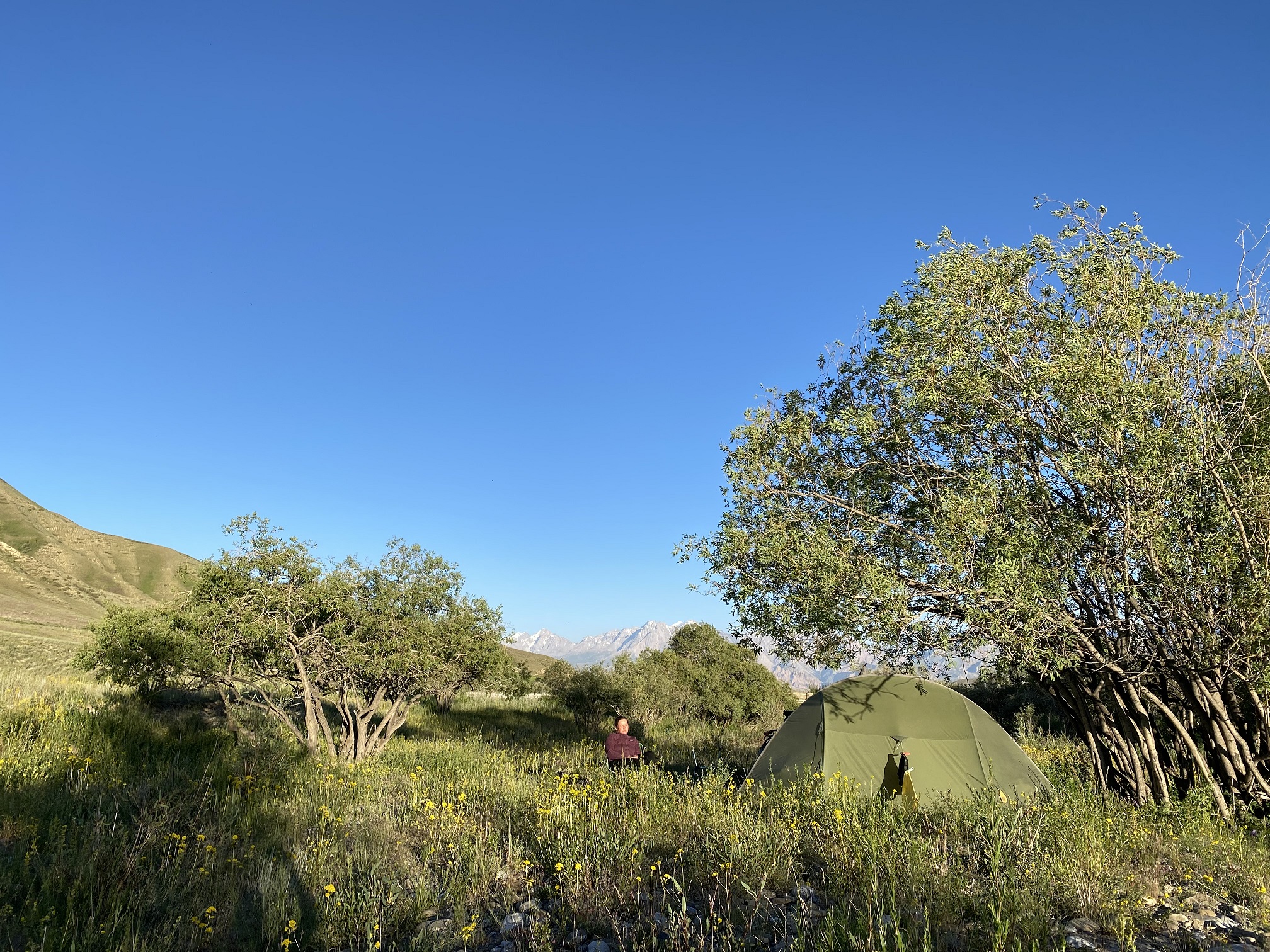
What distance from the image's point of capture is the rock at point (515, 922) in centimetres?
521

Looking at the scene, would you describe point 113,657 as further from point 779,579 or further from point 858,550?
point 858,550

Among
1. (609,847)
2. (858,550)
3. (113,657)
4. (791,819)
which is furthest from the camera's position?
(113,657)

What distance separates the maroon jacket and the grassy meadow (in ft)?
2.63

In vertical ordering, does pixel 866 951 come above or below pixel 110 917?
above

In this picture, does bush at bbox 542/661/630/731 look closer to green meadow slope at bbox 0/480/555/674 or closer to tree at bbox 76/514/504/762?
tree at bbox 76/514/504/762

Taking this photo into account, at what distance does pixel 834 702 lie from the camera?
11750mm

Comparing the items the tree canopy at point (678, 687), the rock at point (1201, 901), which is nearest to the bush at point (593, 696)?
the tree canopy at point (678, 687)

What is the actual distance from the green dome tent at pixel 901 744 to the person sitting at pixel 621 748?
2.32 metres

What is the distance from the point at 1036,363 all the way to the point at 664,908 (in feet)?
24.2

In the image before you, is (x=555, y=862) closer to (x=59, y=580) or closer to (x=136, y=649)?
(x=136, y=649)

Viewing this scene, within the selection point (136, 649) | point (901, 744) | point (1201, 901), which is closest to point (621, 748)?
point (901, 744)

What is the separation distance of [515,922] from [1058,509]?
790 centimetres

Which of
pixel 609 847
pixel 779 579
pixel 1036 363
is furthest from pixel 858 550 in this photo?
pixel 609 847

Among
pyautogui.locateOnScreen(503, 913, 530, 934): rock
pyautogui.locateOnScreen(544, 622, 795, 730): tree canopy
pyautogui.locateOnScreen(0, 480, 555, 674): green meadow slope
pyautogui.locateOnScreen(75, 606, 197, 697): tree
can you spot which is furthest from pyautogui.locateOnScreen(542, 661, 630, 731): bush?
pyautogui.locateOnScreen(503, 913, 530, 934): rock
